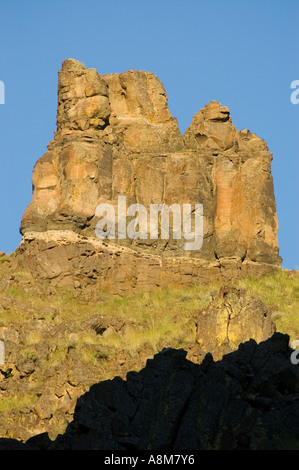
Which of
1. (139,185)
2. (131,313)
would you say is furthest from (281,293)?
(139,185)

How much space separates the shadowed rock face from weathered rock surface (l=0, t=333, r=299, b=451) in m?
17.7

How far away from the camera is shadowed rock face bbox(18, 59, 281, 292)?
168 ft

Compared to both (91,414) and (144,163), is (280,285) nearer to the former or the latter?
(144,163)

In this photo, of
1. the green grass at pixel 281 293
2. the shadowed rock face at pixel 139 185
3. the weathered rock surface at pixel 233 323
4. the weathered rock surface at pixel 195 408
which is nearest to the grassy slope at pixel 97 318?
the green grass at pixel 281 293

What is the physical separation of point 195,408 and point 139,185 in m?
24.6

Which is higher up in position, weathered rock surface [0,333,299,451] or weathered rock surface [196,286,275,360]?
weathered rock surface [196,286,275,360]

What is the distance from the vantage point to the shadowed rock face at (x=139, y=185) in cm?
5112

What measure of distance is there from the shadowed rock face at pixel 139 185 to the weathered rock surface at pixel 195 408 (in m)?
17.7

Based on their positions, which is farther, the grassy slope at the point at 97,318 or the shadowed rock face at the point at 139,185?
the shadowed rock face at the point at 139,185

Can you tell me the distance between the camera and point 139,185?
179 ft

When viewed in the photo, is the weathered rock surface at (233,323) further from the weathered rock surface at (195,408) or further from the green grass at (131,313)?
the weathered rock surface at (195,408)

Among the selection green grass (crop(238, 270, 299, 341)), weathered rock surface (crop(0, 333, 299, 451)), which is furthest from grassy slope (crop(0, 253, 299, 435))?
weathered rock surface (crop(0, 333, 299, 451))

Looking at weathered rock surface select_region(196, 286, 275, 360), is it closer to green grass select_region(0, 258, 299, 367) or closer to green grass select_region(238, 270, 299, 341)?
green grass select_region(0, 258, 299, 367)

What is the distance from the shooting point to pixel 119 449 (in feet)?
99.5
